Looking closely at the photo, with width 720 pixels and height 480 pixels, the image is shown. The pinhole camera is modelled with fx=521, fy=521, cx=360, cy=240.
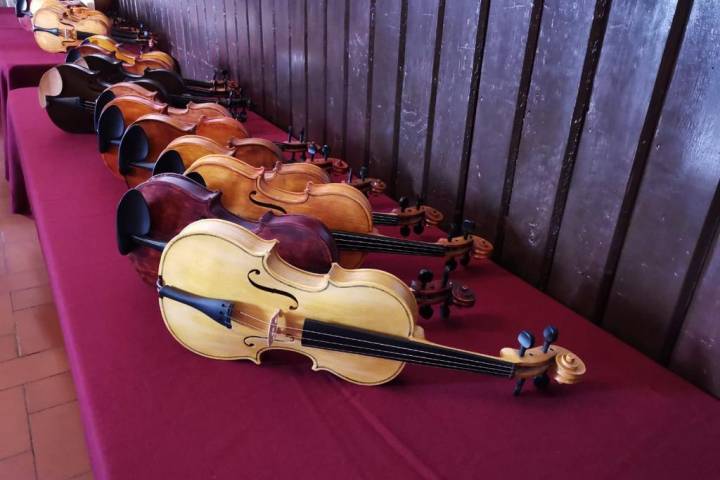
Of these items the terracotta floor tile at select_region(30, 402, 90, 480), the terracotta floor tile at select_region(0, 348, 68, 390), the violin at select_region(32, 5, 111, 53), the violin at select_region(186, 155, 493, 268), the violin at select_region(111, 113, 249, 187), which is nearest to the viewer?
the violin at select_region(186, 155, 493, 268)

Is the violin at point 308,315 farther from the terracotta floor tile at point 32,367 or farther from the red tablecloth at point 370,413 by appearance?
the terracotta floor tile at point 32,367

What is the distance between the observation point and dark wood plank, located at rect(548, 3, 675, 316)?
3.07 feet

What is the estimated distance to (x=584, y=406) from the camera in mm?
919

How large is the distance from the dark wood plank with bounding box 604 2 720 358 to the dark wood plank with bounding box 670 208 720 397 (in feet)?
0.11

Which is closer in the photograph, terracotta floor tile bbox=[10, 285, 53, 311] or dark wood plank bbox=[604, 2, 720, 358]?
dark wood plank bbox=[604, 2, 720, 358]

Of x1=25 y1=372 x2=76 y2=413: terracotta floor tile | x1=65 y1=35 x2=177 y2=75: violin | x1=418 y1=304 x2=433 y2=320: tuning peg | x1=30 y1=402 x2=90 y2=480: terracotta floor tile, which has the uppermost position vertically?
x1=65 y1=35 x2=177 y2=75: violin

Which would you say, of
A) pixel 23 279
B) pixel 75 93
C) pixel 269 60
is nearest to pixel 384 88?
pixel 269 60

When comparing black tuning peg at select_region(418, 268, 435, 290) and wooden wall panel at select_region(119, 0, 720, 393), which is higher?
wooden wall panel at select_region(119, 0, 720, 393)

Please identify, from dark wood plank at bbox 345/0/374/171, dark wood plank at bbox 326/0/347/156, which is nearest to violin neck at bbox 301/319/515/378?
dark wood plank at bbox 345/0/374/171

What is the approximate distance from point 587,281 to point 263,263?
74 cm

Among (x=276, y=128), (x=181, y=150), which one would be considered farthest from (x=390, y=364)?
(x=276, y=128)

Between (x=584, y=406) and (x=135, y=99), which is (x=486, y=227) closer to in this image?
(x=584, y=406)

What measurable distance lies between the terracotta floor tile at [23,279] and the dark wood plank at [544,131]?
198 centimetres

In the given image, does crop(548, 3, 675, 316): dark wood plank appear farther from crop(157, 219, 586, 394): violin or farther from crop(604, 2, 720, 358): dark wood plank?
crop(157, 219, 586, 394): violin
